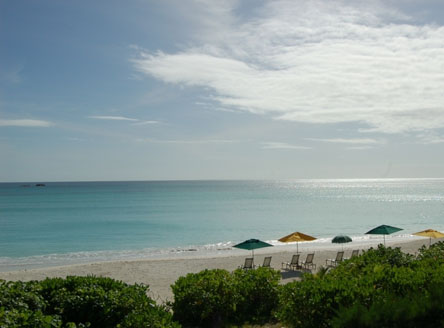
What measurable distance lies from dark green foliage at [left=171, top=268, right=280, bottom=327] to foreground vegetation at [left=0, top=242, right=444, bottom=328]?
0.02 metres

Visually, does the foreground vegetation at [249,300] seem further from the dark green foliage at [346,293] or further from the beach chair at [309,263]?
the beach chair at [309,263]

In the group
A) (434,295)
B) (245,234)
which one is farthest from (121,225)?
(434,295)

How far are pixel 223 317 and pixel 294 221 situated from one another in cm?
4092

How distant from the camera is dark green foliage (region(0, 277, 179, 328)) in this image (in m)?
5.60

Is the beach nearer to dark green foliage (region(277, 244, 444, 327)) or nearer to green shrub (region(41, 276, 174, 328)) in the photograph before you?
green shrub (region(41, 276, 174, 328))

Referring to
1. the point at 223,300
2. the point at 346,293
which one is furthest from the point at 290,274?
the point at 346,293

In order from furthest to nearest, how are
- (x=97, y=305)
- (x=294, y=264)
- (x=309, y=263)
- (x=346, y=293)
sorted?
(x=309, y=263) → (x=294, y=264) → (x=97, y=305) → (x=346, y=293)

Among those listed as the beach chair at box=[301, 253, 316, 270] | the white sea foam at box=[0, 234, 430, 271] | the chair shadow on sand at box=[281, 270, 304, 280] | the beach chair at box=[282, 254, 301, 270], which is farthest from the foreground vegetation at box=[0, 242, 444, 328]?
the white sea foam at box=[0, 234, 430, 271]

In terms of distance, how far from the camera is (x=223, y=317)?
25.2 feet

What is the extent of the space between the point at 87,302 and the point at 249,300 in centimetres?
328

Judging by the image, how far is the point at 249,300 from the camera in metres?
8.10

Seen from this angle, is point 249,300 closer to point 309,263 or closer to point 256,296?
point 256,296

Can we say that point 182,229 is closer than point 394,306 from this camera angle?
No

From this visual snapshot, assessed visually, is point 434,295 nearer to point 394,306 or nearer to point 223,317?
point 394,306
